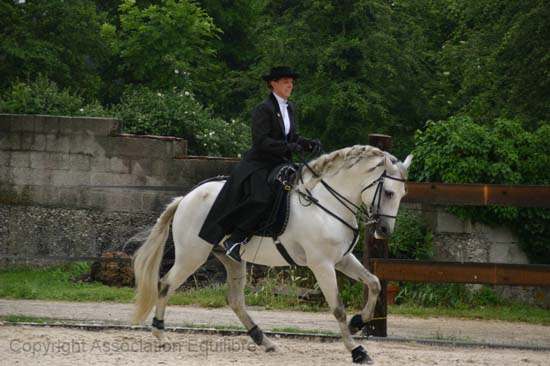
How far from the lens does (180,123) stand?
1686 cm

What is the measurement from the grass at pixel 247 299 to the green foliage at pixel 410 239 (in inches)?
30.2

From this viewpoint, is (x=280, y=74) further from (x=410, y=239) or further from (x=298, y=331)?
(x=410, y=239)

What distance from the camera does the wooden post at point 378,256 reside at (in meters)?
10.7

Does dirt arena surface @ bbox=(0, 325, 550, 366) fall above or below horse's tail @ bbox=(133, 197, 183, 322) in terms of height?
below

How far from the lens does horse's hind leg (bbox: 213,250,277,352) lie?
9.68 metres

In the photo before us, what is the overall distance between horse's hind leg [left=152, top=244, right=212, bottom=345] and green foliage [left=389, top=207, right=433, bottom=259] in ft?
14.5

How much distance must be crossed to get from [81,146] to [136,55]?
35.4ft

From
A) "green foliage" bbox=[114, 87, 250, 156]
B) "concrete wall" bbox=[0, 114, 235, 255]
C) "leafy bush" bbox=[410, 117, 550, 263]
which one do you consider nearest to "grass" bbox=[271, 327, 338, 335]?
"leafy bush" bbox=[410, 117, 550, 263]

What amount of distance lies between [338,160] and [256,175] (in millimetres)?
756

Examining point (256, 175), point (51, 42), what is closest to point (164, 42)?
point (51, 42)

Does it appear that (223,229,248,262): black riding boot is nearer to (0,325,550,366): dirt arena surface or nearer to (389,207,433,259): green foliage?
(0,325,550,366): dirt arena surface

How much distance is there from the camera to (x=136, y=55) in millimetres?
26062

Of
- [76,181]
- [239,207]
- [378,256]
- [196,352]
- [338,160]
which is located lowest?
[196,352]

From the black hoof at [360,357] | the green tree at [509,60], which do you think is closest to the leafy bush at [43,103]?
the green tree at [509,60]
